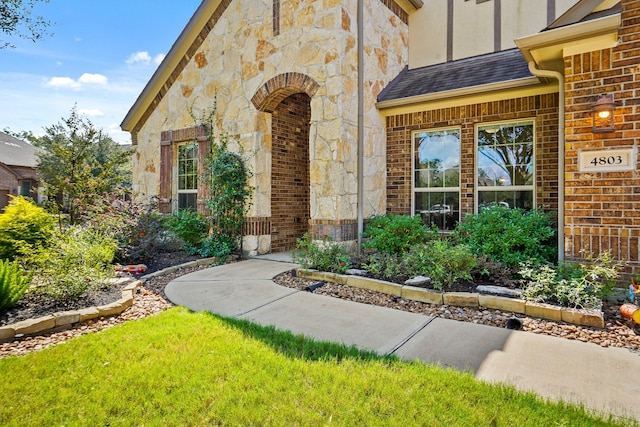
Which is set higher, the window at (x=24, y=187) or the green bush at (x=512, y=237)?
the window at (x=24, y=187)

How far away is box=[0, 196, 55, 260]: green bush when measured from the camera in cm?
610

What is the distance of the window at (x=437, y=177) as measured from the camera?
699cm

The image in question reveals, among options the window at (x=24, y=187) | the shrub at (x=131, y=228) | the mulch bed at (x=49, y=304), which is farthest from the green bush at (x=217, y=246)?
the window at (x=24, y=187)

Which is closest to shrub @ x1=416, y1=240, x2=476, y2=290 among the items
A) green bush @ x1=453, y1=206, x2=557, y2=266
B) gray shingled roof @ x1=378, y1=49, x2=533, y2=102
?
green bush @ x1=453, y1=206, x2=557, y2=266

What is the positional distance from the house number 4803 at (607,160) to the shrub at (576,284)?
1.05m

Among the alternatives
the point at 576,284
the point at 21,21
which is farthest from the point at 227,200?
the point at 576,284

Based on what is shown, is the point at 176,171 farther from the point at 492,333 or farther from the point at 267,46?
the point at 492,333

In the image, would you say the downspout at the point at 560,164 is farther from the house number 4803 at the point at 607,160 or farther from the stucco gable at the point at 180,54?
the stucco gable at the point at 180,54

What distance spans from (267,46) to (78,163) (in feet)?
23.8

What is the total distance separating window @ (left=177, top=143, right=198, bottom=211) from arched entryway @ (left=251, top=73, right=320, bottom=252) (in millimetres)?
2369

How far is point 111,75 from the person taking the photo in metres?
16.6

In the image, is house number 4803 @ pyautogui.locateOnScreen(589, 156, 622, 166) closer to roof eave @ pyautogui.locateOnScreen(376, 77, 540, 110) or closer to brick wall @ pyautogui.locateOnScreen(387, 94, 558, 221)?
brick wall @ pyautogui.locateOnScreen(387, 94, 558, 221)

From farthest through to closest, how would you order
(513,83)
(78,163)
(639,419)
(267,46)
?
(78,163)
(267,46)
(513,83)
(639,419)

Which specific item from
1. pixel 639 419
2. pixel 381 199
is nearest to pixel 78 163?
pixel 381 199
